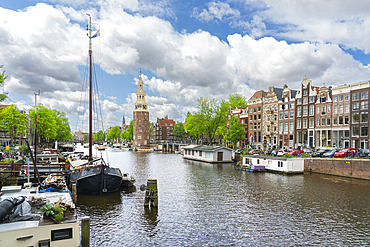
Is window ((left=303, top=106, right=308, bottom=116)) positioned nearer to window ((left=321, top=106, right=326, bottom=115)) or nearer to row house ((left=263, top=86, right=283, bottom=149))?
window ((left=321, top=106, right=326, bottom=115))

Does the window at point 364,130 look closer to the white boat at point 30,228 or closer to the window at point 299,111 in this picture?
the window at point 299,111

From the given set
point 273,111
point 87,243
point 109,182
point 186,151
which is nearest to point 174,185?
point 109,182

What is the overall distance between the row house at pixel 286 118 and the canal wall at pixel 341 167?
2255 centimetres

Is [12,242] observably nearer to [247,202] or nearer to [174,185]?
[247,202]

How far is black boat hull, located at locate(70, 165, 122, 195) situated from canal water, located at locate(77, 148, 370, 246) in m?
1.01

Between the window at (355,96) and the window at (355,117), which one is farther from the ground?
the window at (355,96)

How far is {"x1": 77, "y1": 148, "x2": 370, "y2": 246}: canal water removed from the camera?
15461 millimetres

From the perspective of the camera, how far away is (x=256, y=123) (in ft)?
251

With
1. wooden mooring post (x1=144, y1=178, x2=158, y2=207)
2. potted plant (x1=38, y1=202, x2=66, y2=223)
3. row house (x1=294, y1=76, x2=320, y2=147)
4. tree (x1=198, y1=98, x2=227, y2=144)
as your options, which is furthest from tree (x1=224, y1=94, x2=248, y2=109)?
potted plant (x1=38, y1=202, x2=66, y2=223)

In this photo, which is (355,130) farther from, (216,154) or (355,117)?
(216,154)

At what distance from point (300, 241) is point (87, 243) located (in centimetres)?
1235

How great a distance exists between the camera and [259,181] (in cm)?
3444

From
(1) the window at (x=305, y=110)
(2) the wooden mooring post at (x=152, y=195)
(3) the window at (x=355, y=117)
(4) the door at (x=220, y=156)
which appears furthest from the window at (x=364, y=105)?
(2) the wooden mooring post at (x=152, y=195)

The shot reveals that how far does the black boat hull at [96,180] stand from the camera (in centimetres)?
2502
